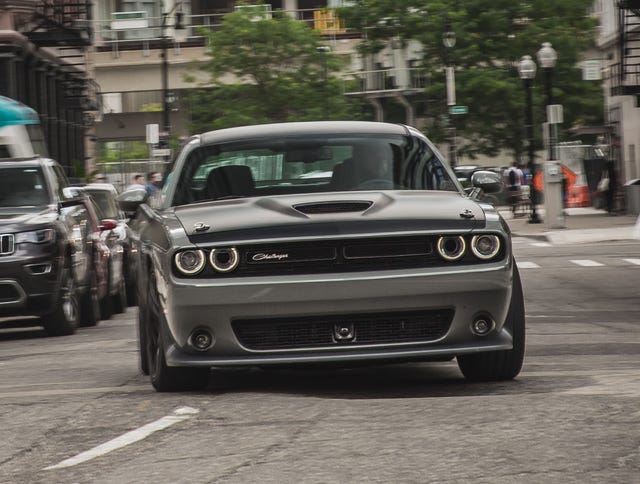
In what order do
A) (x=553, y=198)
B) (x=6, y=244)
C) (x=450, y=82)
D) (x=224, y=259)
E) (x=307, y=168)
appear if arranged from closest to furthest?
(x=224, y=259) → (x=307, y=168) → (x=6, y=244) → (x=553, y=198) → (x=450, y=82)

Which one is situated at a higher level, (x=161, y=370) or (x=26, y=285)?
(x=161, y=370)

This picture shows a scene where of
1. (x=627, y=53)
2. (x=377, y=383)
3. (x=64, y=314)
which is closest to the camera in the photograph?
(x=377, y=383)

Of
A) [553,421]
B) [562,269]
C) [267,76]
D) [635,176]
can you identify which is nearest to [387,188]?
[553,421]

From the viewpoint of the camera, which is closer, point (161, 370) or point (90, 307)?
point (161, 370)

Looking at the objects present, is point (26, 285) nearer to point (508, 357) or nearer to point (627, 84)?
point (508, 357)

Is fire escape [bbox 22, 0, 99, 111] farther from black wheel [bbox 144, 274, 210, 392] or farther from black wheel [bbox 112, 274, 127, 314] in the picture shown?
black wheel [bbox 144, 274, 210, 392]

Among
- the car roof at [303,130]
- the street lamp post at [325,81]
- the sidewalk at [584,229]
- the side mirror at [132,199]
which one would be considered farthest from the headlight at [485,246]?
the street lamp post at [325,81]

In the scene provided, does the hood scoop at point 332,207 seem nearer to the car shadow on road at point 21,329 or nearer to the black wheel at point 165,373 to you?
the black wheel at point 165,373

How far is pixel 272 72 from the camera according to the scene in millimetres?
70250

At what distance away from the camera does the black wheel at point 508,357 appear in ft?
29.2

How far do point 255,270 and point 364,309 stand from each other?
569 millimetres

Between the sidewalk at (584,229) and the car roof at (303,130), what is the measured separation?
75.5ft

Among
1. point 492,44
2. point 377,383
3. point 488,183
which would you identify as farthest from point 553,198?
point 377,383

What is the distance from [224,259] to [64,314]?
8.07 meters
